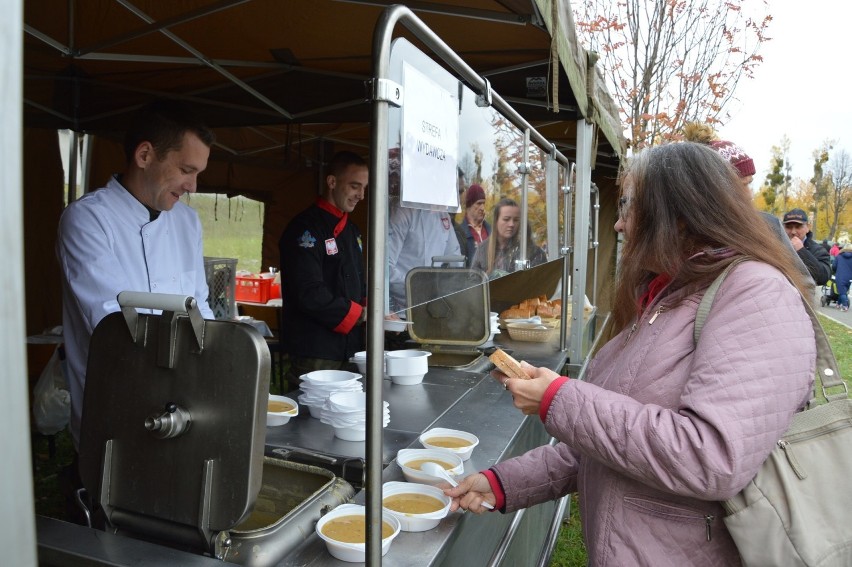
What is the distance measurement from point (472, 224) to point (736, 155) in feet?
5.75

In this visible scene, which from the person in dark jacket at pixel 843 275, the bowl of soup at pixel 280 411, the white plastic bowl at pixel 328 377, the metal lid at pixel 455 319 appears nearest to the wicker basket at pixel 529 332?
the metal lid at pixel 455 319

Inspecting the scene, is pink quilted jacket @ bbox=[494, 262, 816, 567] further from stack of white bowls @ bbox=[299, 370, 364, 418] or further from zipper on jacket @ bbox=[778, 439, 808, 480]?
stack of white bowls @ bbox=[299, 370, 364, 418]

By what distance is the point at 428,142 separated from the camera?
127 cm

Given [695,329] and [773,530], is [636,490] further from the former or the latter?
[695,329]

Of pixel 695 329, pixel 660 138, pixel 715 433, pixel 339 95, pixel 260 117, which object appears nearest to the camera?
pixel 715 433

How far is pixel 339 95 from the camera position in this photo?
14.3 ft

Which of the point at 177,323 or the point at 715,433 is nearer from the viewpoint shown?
the point at 715,433

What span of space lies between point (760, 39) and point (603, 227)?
3.79m

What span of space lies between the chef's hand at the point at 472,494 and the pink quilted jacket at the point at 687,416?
0.94 feet

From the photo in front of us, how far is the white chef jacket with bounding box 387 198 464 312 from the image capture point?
1187mm

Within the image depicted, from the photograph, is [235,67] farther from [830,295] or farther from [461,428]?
[830,295]

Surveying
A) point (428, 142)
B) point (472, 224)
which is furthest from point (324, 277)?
point (428, 142)

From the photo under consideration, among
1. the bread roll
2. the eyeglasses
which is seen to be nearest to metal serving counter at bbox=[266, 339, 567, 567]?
the eyeglasses

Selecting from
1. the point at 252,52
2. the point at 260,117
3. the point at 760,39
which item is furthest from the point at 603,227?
the point at 252,52
